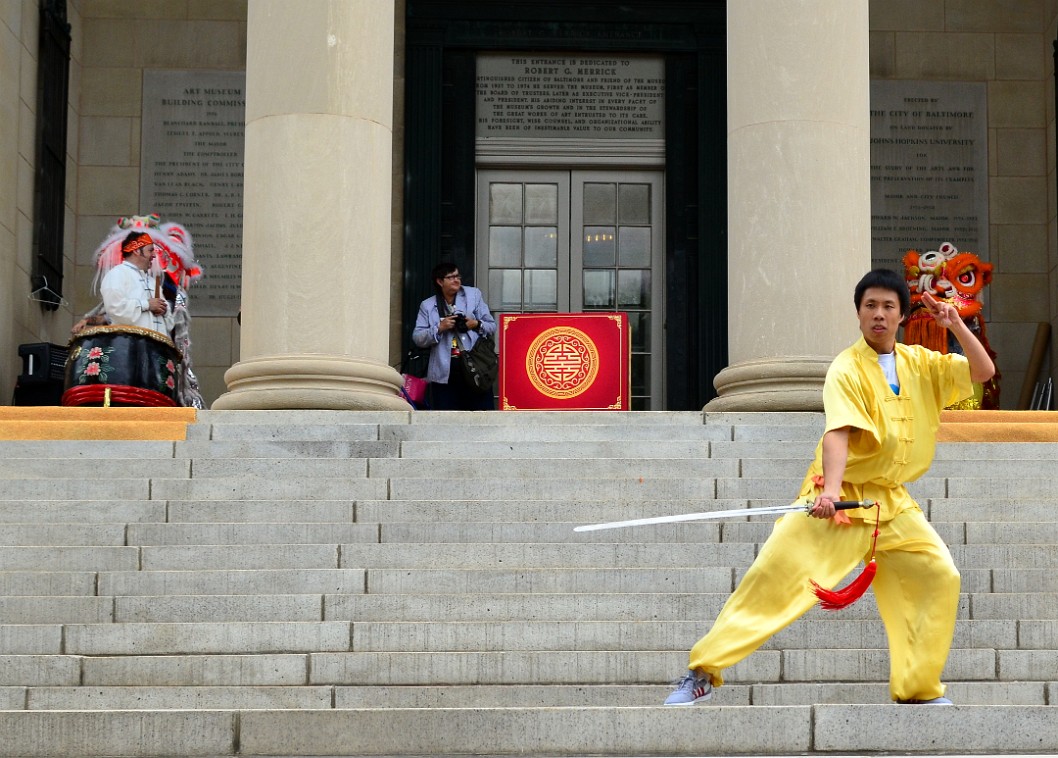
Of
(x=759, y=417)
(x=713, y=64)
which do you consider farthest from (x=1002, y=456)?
(x=713, y=64)

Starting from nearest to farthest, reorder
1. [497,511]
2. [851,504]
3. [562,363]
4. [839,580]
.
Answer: [851,504] < [839,580] < [497,511] < [562,363]

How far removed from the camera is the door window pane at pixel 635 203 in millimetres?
20734

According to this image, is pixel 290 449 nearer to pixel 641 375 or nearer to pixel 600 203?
pixel 641 375

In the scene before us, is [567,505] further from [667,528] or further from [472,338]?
[472,338]

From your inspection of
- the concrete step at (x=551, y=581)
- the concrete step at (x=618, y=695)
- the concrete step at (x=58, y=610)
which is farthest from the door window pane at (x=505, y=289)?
the concrete step at (x=618, y=695)

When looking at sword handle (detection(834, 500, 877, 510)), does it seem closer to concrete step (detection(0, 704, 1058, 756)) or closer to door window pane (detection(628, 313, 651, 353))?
concrete step (detection(0, 704, 1058, 756))

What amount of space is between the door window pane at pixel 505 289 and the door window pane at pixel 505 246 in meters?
0.10

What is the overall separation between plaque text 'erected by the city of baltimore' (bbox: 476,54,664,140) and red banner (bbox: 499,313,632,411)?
16.0ft

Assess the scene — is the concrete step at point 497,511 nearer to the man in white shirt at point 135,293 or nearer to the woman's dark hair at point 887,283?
the woman's dark hair at point 887,283

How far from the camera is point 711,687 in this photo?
8062 millimetres

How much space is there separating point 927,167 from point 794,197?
7.26m

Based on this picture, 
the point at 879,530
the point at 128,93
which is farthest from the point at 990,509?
the point at 128,93

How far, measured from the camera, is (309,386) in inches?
534

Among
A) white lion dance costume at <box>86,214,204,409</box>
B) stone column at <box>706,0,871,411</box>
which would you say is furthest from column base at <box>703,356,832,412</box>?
white lion dance costume at <box>86,214,204,409</box>
